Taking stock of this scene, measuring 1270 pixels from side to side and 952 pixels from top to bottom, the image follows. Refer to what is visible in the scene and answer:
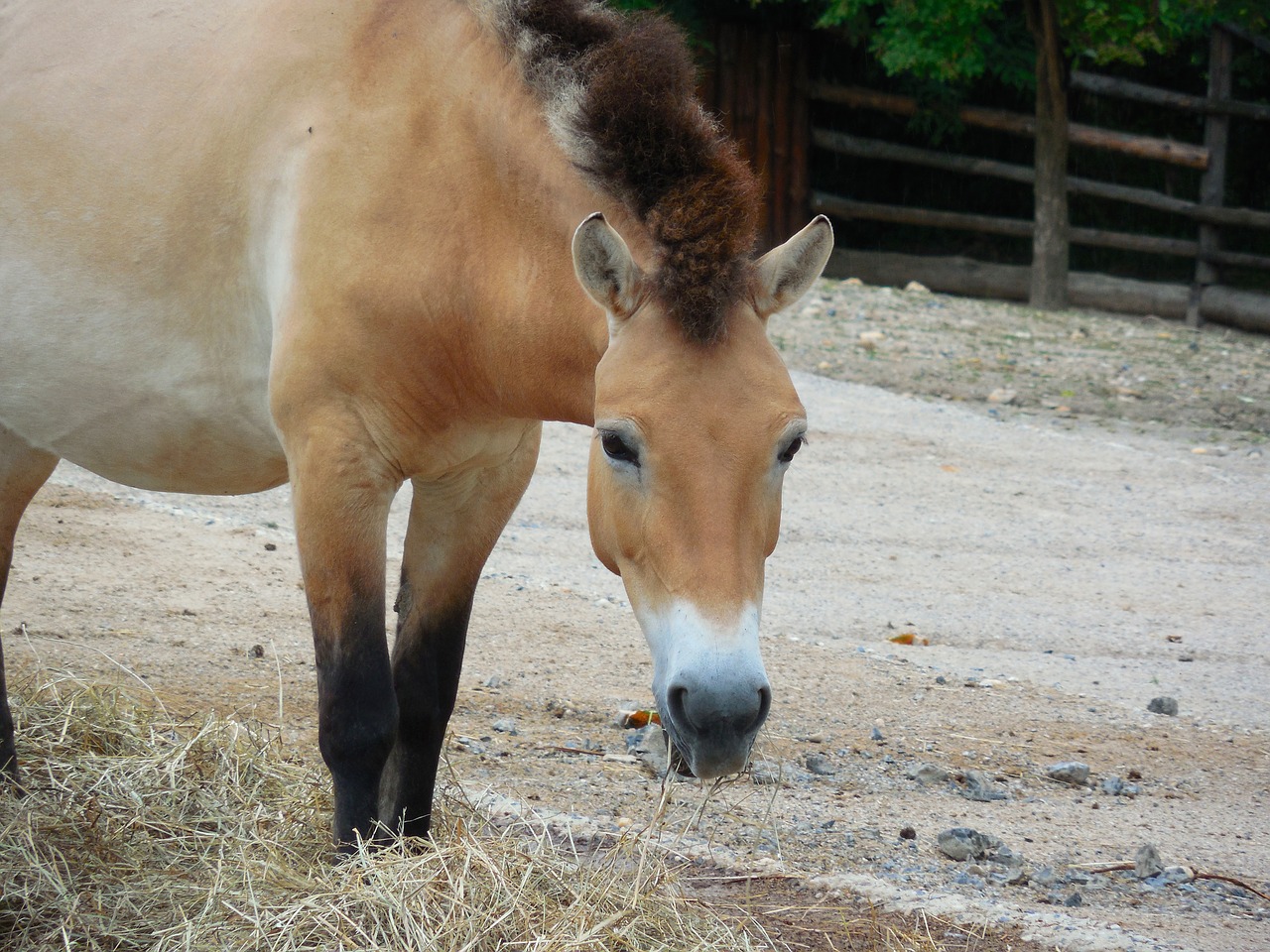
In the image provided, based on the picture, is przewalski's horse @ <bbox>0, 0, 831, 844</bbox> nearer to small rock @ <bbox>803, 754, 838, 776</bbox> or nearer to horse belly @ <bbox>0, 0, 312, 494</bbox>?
horse belly @ <bbox>0, 0, 312, 494</bbox>

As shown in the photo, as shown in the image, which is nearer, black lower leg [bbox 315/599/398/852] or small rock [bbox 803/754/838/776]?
black lower leg [bbox 315/599/398/852]

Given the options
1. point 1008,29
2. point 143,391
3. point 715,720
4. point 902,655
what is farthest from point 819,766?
point 1008,29

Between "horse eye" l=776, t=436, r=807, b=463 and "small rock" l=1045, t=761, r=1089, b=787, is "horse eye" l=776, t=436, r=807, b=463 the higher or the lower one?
the higher one

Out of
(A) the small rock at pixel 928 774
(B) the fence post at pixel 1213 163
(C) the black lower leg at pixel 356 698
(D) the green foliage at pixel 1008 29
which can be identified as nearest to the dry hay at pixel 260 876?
(C) the black lower leg at pixel 356 698

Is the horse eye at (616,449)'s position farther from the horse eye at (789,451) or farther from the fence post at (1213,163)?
the fence post at (1213,163)

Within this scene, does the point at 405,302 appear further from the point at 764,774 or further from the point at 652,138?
the point at 764,774

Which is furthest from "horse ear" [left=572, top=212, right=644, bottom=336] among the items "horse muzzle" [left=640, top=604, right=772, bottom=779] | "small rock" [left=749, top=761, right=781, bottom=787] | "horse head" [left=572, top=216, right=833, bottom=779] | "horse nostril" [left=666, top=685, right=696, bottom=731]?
"small rock" [left=749, top=761, right=781, bottom=787]

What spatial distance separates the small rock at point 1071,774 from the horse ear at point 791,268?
196 centimetres

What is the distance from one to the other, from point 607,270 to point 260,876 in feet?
4.79

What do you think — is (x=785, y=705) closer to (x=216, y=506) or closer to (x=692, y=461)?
(x=692, y=461)

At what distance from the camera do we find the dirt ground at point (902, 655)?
311 cm

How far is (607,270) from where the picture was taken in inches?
89.8

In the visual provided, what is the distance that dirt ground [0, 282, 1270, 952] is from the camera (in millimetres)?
3113

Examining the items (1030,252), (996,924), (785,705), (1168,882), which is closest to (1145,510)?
(785,705)
